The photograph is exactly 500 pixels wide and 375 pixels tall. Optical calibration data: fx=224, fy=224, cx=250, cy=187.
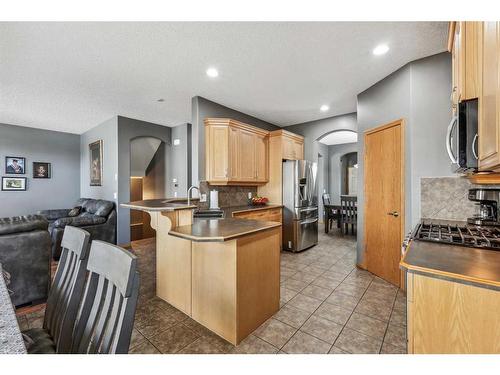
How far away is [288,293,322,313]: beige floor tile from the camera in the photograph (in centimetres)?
229

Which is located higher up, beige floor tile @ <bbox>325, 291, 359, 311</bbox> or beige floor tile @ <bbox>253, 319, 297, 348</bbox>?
beige floor tile @ <bbox>253, 319, 297, 348</bbox>

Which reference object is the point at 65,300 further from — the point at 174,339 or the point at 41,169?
the point at 41,169

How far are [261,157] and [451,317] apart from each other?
3.74 metres

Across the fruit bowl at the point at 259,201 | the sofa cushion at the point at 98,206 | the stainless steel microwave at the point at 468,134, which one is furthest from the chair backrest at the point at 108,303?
the sofa cushion at the point at 98,206

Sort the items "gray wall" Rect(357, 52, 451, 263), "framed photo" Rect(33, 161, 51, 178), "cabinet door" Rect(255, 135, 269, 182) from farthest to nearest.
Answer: "framed photo" Rect(33, 161, 51, 178) < "cabinet door" Rect(255, 135, 269, 182) < "gray wall" Rect(357, 52, 451, 263)

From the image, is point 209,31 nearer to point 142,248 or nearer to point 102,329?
point 102,329

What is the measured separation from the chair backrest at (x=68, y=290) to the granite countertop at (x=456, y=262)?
1.57 metres

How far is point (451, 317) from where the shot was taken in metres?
0.95

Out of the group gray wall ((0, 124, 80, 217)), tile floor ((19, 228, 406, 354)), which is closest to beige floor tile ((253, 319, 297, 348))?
tile floor ((19, 228, 406, 354))

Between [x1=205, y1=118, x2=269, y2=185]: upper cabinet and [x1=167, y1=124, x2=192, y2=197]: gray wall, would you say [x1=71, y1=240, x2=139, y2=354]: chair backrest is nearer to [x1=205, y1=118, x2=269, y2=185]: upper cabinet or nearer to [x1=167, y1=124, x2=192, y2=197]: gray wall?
[x1=205, y1=118, x2=269, y2=185]: upper cabinet

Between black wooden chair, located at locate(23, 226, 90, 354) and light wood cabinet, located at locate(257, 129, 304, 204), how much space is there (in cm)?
356

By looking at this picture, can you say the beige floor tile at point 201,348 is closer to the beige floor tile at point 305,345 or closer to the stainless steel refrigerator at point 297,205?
the beige floor tile at point 305,345

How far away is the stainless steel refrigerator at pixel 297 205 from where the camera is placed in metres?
4.23

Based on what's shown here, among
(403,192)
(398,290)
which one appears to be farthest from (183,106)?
(398,290)
